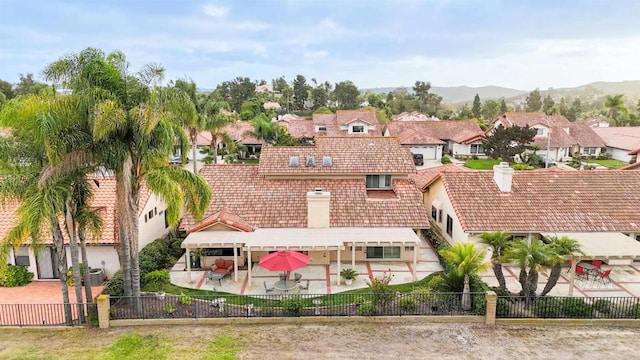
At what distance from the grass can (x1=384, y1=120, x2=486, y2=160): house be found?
382 centimetres

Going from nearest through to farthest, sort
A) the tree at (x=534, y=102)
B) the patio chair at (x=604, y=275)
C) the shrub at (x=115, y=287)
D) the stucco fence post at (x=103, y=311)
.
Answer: the stucco fence post at (x=103, y=311) → the shrub at (x=115, y=287) → the patio chair at (x=604, y=275) → the tree at (x=534, y=102)

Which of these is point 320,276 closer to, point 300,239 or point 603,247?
point 300,239

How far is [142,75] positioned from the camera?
1783 cm

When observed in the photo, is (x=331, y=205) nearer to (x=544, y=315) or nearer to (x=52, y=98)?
(x=544, y=315)

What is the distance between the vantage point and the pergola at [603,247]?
21.3 metres

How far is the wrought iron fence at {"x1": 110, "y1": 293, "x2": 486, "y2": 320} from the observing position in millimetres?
19109

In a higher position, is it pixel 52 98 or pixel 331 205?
pixel 52 98

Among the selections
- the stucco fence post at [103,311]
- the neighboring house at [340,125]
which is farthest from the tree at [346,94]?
the stucco fence post at [103,311]

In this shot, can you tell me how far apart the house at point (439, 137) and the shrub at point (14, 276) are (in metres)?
51.7

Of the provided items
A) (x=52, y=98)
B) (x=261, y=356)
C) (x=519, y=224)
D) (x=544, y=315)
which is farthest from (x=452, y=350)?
(x=52, y=98)

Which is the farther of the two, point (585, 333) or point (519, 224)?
point (519, 224)

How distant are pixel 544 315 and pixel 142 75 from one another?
1979 centimetres

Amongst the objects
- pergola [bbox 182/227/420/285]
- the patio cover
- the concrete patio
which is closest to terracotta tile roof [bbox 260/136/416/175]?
pergola [bbox 182/227/420/285]

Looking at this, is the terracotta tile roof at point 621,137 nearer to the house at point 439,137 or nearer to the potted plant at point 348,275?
the house at point 439,137
